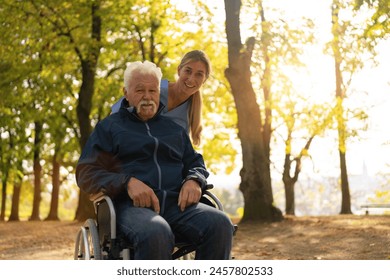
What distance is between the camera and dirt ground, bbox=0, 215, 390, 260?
7.50 m

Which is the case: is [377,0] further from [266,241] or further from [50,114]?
[50,114]

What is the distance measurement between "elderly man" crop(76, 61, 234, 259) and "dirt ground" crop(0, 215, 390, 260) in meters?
4.23

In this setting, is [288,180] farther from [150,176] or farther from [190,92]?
[150,176]

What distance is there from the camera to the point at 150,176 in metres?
2.96

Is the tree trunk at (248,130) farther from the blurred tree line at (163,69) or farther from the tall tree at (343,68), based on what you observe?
the tall tree at (343,68)

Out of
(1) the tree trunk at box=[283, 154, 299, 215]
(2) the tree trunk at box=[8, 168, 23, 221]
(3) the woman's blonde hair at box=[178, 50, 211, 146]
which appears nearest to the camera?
(3) the woman's blonde hair at box=[178, 50, 211, 146]

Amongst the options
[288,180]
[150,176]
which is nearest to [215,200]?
[150,176]

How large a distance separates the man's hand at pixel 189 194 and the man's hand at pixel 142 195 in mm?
122

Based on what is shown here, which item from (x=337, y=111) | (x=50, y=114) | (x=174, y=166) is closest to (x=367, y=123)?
(x=337, y=111)

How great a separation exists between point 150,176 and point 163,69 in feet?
48.0

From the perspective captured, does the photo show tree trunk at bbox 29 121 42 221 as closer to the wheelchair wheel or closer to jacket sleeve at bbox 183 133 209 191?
the wheelchair wheel

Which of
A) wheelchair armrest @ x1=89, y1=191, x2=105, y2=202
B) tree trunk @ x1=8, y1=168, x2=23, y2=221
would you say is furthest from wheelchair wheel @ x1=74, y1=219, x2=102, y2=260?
tree trunk @ x1=8, y1=168, x2=23, y2=221

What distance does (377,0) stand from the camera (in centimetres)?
711

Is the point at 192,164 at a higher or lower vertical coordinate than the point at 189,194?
higher
